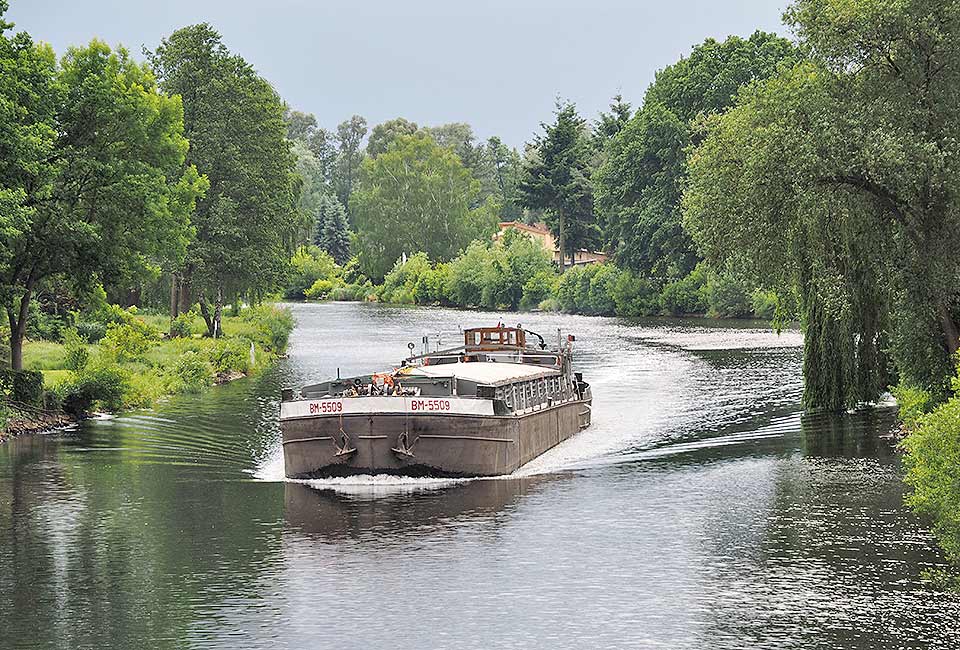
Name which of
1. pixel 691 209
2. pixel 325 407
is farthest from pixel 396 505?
pixel 691 209

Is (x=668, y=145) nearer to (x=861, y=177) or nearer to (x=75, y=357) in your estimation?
(x=75, y=357)

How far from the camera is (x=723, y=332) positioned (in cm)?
7656

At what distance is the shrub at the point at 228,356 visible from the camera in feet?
173

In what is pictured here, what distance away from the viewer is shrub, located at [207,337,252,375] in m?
52.8

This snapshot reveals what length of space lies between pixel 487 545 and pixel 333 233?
510 ft

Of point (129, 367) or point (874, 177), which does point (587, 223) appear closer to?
point (129, 367)

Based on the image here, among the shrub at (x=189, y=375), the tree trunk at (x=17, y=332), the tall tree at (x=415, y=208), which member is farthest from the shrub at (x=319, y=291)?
the tree trunk at (x=17, y=332)

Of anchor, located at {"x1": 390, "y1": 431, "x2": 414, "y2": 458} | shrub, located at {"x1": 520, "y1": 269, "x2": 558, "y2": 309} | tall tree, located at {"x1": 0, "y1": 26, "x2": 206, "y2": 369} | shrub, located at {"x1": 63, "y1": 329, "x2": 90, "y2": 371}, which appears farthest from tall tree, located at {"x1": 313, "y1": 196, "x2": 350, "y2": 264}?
anchor, located at {"x1": 390, "y1": 431, "x2": 414, "y2": 458}

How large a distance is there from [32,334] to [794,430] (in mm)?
31581

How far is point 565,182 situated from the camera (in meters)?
122

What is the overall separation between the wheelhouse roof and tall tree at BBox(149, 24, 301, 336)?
29.9m

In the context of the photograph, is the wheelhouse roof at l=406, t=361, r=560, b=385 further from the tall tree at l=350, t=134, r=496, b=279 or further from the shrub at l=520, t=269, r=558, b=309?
the tall tree at l=350, t=134, r=496, b=279

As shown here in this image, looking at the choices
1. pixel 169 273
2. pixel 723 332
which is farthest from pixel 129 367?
pixel 723 332

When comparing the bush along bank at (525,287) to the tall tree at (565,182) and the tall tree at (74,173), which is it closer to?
the tall tree at (565,182)
